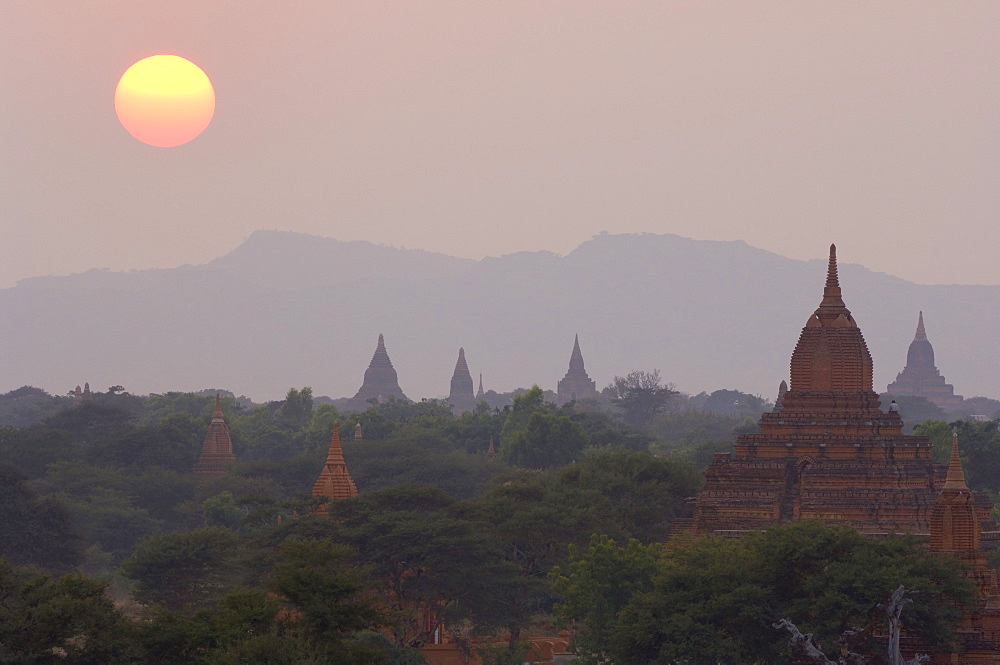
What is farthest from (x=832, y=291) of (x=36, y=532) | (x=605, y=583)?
(x=36, y=532)

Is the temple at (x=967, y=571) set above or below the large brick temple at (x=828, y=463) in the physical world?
below

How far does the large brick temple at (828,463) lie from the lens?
57.0 metres

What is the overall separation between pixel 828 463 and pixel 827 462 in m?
0.10

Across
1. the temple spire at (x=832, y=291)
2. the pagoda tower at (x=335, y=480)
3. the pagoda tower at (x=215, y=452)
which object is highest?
the temple spire at (x=832, y=291)

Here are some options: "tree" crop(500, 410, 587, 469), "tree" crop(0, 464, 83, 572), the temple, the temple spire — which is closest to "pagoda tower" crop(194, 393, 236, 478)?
"tree" crop(500, 410, 587, 469)

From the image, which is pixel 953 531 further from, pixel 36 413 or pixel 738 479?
pixel 36 413

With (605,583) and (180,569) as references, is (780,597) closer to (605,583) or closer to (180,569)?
(605,583)

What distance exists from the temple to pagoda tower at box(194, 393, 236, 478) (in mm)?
69658

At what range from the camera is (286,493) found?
103750 mm

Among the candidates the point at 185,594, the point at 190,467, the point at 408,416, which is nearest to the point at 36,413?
the point at 408,416

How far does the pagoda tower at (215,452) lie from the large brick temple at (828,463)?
54.3 meters

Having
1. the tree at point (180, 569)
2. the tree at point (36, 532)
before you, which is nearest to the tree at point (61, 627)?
the tree at point (180, 569)

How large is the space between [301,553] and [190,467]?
73799 millimetres

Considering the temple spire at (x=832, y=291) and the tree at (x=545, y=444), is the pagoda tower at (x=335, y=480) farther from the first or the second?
the tree at (x=545, y=444)
